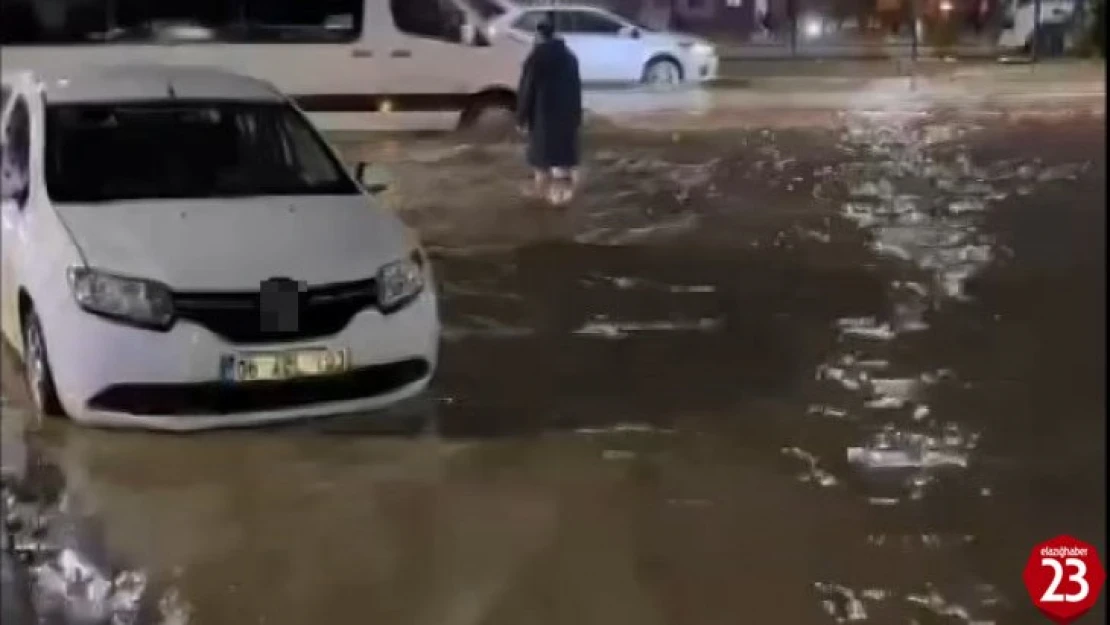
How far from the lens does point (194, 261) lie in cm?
371

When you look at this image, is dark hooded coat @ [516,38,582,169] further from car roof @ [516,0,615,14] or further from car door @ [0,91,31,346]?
car door @ [0,91,31,346]

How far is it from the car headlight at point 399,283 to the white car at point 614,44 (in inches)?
28.6

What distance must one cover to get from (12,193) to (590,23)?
1719mm

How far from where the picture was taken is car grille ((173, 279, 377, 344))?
368 centimetres

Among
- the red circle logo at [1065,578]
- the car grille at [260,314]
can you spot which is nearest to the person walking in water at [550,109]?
the car grille at [260,314]

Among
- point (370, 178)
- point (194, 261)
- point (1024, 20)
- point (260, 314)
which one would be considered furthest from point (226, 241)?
point (1024, 20)

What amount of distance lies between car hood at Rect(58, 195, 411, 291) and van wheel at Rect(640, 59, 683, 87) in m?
0.87

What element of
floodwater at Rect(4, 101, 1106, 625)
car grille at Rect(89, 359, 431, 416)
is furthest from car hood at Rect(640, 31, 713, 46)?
car grille at Rect(89, 359, 431, 416)

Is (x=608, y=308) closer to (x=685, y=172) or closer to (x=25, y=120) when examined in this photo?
(x=685, y=172)

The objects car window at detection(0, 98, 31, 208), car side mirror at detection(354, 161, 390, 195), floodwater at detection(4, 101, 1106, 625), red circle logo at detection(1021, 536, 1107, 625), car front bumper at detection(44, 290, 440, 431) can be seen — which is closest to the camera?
red circle logo at detection(1021, 536, 1107, 625)

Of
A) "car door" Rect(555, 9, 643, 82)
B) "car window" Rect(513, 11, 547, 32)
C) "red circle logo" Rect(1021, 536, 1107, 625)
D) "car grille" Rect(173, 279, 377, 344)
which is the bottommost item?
"red circle logo" Rect(1021, 536, 1107, 625)

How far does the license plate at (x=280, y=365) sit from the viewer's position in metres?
3.69

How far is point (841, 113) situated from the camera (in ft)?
13.2

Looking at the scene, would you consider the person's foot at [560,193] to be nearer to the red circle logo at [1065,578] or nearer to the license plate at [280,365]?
the license plate at [280,365]
